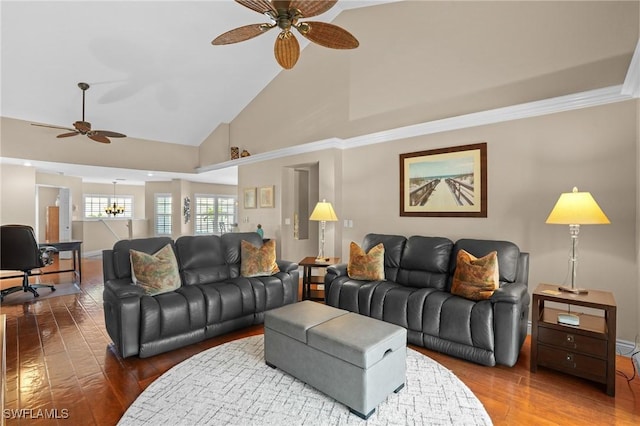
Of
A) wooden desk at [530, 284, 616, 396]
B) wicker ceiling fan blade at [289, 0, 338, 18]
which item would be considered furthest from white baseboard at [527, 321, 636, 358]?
wicker ceiling fan blade at [289, 0, 338, 18]

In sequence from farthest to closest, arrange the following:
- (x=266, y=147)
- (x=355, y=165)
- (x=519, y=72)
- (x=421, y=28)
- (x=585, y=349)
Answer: (x=266, y=147) < (x=355, y=165) < (x=421, y=28) < (x=519, y=72) < (x=585, y=349)

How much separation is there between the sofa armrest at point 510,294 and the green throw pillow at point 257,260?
2.40 m

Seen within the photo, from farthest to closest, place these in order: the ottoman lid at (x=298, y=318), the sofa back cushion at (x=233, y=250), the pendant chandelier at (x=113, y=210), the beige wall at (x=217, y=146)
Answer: the pendant chandelier at (x=113, y=210), the beige wall at (x=217, y=146), the sofa back cushion at (x=233, y=250), the ottoman lid at (x=298, y=318)

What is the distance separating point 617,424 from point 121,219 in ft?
38.1

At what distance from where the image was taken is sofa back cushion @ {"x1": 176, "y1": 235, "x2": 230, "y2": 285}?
3625 mm

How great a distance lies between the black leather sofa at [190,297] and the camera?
2801mm

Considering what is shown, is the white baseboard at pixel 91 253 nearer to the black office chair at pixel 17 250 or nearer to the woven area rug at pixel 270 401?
the black office chair at pixel 17 250

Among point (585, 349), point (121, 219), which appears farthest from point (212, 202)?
point (585, 349)

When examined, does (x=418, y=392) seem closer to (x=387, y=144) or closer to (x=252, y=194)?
(x=387, y=144)

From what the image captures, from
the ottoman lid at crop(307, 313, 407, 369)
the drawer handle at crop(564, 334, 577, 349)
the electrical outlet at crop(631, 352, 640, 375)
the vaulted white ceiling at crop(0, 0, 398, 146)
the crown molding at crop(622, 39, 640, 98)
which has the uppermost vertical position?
the vaulted white ceiling at crop(0, 0, 398, 146)

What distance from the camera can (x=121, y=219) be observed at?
1018cm

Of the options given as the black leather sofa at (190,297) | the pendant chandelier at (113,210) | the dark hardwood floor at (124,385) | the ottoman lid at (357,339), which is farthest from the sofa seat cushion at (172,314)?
the pendant chandelier at (113,210)

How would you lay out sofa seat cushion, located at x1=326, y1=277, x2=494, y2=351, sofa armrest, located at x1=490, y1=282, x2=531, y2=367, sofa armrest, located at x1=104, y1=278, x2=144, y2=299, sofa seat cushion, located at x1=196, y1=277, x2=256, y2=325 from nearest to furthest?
sofa armrest, located at x1=490, y1=282, x2=531, y2=367 < sofa seat cushion, located at x1=326, y1=277, x2=494, y2=351 < sofa armrest, located at x1=104, y1=278, x2=144, y2=299 < sofa seat cushion, located at x1=196, y1=277, x2=256, y2=325

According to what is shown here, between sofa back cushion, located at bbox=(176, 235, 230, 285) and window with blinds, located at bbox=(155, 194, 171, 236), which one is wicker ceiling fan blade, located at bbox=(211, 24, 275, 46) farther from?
window with blinds, located at bbox=(155, 194, 171, 236)
